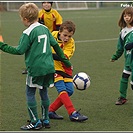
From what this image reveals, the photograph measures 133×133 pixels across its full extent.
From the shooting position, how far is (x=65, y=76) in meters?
5.84

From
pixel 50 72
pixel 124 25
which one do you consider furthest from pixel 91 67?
pixel 50 72

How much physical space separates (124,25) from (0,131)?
262 cm

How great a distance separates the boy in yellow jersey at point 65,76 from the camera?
18.5 ft

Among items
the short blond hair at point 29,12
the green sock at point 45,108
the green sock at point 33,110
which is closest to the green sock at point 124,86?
the green sock at point 45,108

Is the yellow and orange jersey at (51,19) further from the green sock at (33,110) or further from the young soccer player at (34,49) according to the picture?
the green sock at (33,110)

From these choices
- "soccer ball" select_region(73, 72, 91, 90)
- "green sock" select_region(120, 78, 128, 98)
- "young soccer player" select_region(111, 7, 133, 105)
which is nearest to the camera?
"soccer ball" select_region(73, 72, 91, 90)

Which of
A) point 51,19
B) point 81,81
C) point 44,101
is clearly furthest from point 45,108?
point 51,19

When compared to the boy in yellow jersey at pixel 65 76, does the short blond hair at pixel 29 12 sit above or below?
above

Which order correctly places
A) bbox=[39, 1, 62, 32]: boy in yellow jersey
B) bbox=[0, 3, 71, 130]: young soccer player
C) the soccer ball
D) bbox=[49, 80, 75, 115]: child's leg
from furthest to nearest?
bbox=[39, 1, 62, 32]: boy in yellow jersey → the soccer ball → bbox=[49, 80, 75, 115]: child's leg → bbox=[0, 3, 71, 130]: young soccer player

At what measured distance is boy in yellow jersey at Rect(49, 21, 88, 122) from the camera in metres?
5.65

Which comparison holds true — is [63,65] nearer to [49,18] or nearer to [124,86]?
[124,86]

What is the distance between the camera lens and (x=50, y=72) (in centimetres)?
518

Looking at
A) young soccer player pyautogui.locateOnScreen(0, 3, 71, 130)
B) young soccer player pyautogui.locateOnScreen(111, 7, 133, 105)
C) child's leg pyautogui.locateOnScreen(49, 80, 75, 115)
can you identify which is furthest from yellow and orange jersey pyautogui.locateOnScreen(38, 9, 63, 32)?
young soccer player pyautogui.locateOnScreen(0, 3, 71, 130)

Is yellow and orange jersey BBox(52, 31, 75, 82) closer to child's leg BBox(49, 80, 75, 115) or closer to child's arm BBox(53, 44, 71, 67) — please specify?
child's leg BBox(49, 80, 75, 115)
